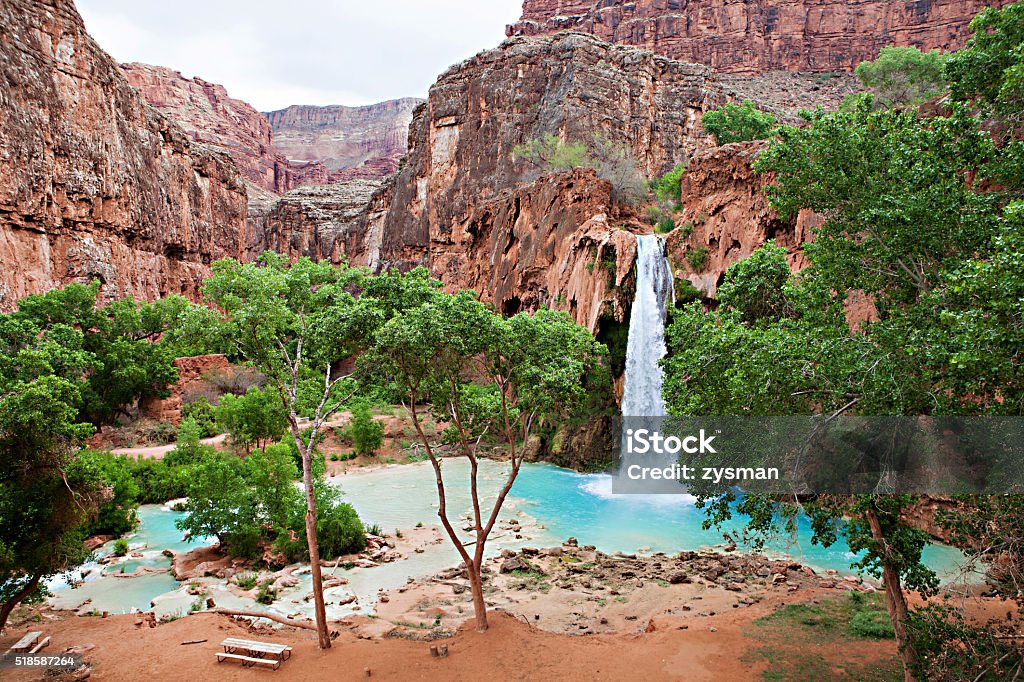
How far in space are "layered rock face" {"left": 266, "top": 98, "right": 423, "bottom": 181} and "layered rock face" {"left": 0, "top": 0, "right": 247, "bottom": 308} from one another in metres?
94.9

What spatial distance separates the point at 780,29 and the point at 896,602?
257 ft

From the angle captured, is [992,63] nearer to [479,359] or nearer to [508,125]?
[479,359]

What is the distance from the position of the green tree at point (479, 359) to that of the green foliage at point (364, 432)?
2025 cm

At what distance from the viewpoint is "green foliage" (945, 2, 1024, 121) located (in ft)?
21.3

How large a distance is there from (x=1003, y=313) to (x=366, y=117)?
166215 millimetres

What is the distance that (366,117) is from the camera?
15288 centimetres

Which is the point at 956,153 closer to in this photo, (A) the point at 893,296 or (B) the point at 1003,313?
(A) the point at 893,296

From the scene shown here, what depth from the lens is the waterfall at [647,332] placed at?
24.0 metres

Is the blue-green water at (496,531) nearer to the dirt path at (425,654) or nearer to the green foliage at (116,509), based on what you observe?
the green foliage at (116,509)

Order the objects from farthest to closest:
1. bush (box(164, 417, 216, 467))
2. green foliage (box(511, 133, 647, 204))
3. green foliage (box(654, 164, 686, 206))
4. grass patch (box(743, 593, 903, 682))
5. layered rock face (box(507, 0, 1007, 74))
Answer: layered rock face (box(507, 0, 1007, 74)) → green foliage (box(511, 133, 647, 204)) → green foliage (box(654, 164, 686, 206)) → bush (box(164, 417, 216, 467)) → grass patch (box(743, 593, 903, 682))

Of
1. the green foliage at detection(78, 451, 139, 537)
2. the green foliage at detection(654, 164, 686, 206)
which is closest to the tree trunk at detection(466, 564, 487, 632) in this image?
the green foliage at detection(78, 451, 139, 537)

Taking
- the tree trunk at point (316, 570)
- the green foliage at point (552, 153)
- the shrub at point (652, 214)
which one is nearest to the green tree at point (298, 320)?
the tree trunk at point (316, 570)

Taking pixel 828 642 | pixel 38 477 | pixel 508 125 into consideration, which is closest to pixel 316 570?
pixel 38 477

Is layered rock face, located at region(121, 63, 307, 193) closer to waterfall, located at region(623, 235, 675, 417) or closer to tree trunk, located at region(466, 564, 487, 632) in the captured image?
waterfall, located at region(623, 235, 675, 417)
